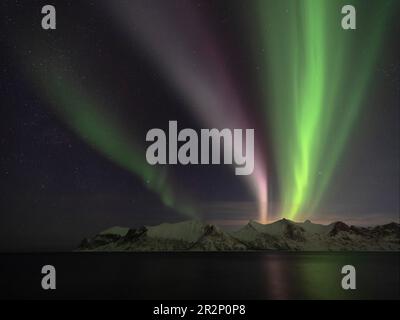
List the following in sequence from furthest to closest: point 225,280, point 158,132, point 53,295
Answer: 1. point 225,280
2. point 158,132
3. point 53,295

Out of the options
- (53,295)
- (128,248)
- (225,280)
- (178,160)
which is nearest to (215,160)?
(178,160)

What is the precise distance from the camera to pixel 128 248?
228 ft

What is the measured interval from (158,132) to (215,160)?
0.81m

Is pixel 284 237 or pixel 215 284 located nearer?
pixel 215 284

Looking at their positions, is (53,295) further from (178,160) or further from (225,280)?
(225,280)
